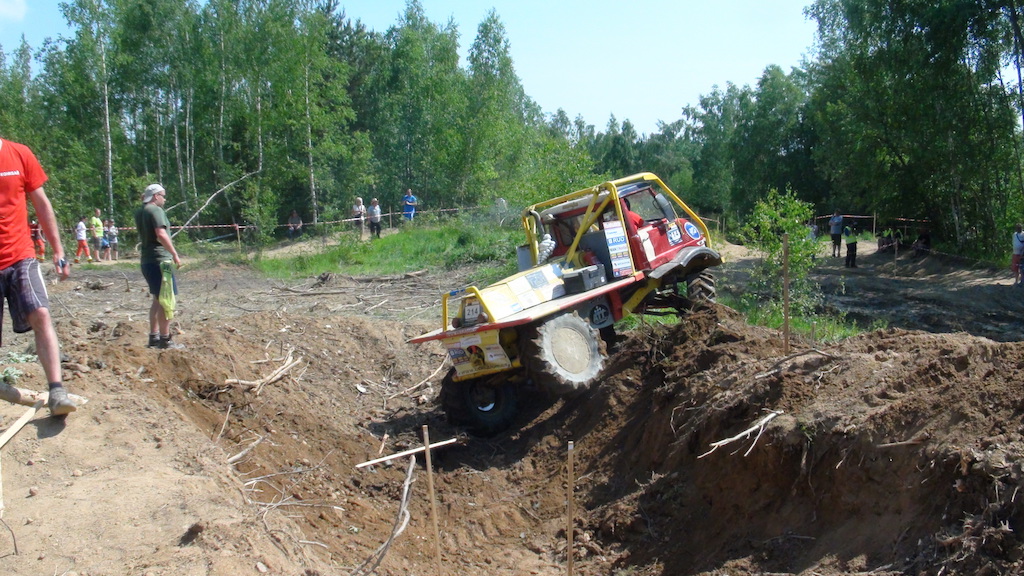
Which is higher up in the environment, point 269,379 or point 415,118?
point 415,118

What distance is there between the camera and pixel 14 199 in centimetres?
518

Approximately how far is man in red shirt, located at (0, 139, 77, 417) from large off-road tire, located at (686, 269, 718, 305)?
6824mm

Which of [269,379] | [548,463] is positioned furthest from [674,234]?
[269,379]

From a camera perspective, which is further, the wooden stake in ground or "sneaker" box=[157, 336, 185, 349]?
"sneaker" box=[157, 336, 185, 349]

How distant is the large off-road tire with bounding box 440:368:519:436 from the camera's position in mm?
8703

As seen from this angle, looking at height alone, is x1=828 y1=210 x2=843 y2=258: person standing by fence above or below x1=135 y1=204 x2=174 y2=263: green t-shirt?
below

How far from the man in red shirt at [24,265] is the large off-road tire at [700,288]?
22.4ft

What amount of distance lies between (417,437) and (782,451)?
4.19 meters

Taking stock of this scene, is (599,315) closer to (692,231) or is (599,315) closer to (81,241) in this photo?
(692,231)

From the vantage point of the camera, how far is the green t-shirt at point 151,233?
7863 mm

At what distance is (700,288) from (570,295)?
1.94 metres

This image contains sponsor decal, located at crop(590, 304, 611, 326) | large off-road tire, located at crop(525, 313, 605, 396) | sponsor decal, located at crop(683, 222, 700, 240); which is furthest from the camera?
sponsor decal, located at crop(683, 222, 700, 240)

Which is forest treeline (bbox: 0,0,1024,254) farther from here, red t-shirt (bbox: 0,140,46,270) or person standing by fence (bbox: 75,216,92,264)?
red t-shirt (bbox: 0,140,46,270)

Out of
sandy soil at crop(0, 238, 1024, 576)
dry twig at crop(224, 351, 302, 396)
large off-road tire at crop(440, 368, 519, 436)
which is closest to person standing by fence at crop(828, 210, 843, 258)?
sandy soil at crop(0, 238, 1024, 576)
